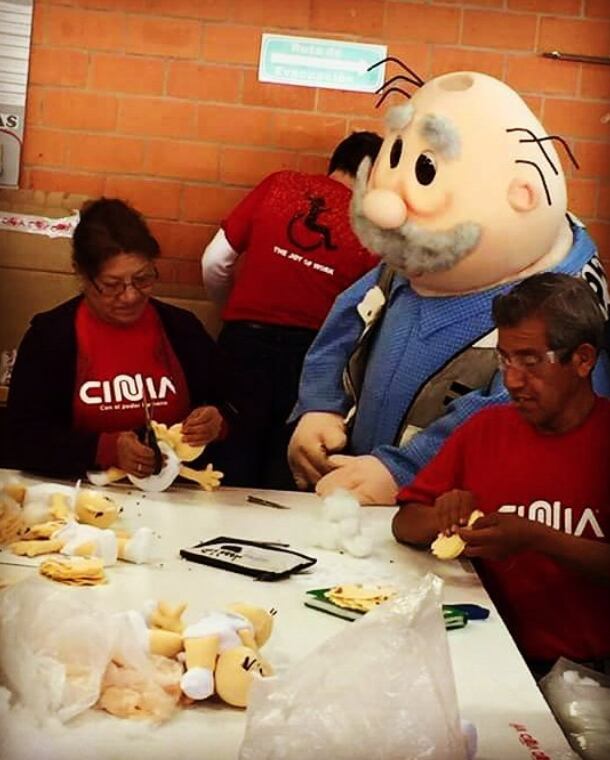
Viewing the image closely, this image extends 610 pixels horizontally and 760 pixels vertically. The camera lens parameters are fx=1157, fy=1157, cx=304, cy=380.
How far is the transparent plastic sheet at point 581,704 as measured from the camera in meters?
0.68

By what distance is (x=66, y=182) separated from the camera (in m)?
0.76

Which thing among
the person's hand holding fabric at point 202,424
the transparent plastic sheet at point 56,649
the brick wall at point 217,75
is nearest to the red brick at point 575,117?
the brick wall at point 217,75

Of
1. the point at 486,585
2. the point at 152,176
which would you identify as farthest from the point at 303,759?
Answer: the point at 152,176

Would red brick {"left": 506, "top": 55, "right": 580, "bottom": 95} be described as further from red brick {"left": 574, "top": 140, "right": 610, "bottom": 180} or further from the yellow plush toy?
the yellow plush toy

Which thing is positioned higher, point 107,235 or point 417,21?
point 417,21

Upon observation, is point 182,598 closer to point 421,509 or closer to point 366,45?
point 421,509

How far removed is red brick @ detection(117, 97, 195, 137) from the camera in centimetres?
75

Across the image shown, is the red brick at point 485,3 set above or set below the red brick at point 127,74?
above

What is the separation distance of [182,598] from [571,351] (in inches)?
11.7

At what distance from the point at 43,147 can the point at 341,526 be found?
34 centimetres

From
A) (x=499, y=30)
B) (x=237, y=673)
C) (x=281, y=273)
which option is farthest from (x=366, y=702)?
(x=499, y=30)

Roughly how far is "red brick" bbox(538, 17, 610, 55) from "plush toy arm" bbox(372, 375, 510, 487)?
222 mm

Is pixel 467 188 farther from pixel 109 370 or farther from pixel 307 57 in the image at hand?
pixel 109 370

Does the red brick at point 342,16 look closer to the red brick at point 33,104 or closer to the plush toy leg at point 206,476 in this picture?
the red brick at point 33,104
